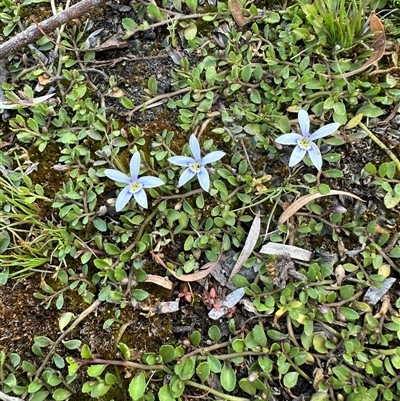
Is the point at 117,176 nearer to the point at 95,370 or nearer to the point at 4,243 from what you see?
the point at 4,243

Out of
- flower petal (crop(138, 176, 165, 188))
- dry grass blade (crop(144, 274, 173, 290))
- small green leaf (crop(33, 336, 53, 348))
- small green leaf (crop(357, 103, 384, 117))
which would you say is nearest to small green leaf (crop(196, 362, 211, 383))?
dry grass blade (crop(144, 274, 173, 290))

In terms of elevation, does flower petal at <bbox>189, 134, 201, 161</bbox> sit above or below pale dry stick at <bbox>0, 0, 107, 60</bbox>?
below

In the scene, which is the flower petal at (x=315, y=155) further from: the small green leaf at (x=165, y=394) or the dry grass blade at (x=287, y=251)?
the small green leaf at (x=165, y=394)

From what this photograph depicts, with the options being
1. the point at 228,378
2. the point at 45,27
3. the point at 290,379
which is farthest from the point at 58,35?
the point at 290,379

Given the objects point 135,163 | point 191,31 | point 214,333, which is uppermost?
point 191,31

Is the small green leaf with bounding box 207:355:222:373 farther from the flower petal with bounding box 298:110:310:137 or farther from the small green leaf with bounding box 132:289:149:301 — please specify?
the flower petal with bounding box 298:110:310:137

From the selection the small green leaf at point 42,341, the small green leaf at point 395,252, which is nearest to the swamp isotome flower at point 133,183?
the small green leaf at point 42,341

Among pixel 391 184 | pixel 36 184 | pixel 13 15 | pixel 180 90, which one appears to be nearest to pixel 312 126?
pixel 391 184
